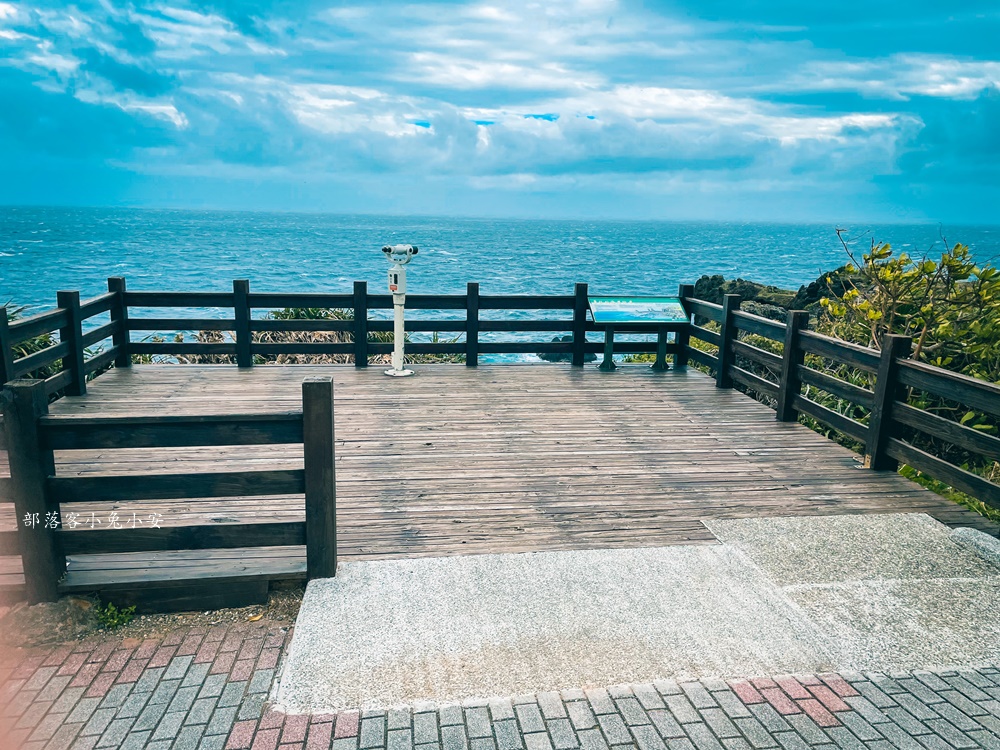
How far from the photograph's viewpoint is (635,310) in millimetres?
9898

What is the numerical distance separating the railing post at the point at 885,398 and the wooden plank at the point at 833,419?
0.17m

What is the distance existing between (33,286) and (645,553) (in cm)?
4706

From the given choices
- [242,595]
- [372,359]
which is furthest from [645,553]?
[372,359]

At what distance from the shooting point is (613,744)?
2814 mm

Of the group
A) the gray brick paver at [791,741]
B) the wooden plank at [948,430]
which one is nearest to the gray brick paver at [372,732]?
the gray brick paver at [791,741]

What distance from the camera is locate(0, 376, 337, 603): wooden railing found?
358 cm

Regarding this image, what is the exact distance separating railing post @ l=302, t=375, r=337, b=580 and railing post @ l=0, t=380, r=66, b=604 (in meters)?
1.20

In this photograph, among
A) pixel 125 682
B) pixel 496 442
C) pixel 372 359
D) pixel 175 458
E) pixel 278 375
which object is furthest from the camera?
pixel 372 359

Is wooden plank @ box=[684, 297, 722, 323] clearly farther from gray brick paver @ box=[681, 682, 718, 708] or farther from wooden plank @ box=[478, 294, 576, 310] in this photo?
gray brick paver @ box=[681, 682, 718, 708]

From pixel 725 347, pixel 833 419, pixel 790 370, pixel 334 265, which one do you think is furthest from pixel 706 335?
pixel 334 265

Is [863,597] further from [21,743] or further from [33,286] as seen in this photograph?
[33,286]

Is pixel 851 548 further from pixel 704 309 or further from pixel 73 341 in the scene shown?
pixel 73 341

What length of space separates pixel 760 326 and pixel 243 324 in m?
6.28

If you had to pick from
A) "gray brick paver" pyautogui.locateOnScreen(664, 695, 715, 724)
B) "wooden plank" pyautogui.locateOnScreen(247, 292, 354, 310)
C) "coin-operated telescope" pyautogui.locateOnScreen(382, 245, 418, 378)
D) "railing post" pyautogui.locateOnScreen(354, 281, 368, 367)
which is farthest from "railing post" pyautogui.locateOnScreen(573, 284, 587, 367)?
"gray brick paver" pyautogui.locateOnScreen(664, 695, 715, 724)
